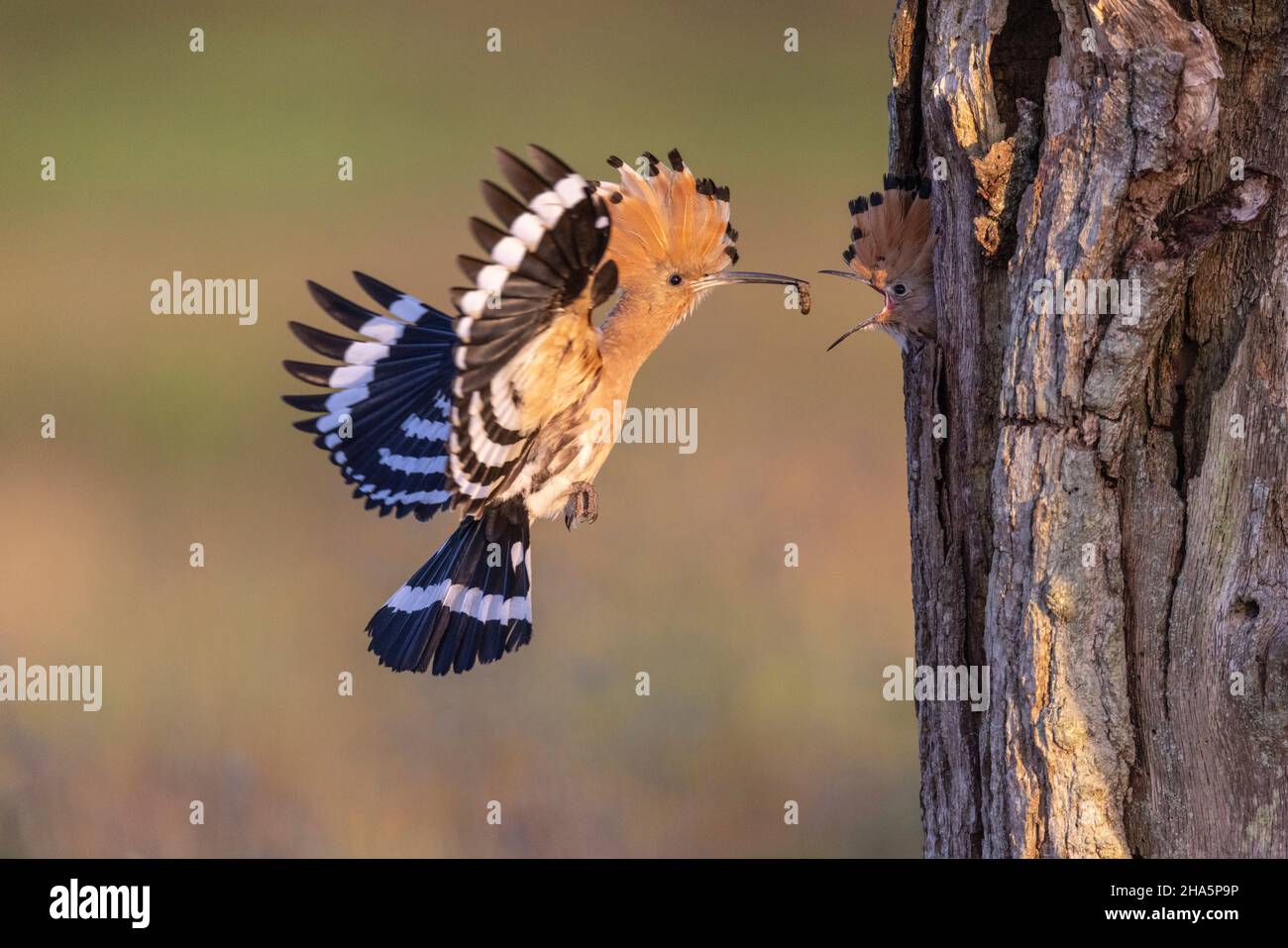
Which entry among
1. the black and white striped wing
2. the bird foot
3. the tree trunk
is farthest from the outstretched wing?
the tree trunk

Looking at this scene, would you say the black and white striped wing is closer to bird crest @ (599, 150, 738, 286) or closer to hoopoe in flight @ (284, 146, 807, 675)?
hoopoe in flight @ (284, 146, 807, 675)

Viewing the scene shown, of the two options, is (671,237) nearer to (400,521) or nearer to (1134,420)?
(1134,420)

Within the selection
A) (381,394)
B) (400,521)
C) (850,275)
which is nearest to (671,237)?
(850,275)

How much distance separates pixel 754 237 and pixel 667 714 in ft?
13.2

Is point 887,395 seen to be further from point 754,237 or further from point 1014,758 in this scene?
point 1014,758

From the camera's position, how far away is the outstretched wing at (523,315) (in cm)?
261

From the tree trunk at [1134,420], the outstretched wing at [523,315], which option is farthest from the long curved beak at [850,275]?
the outstretched wing at [523,315]

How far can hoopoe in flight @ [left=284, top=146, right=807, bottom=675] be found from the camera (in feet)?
9.11

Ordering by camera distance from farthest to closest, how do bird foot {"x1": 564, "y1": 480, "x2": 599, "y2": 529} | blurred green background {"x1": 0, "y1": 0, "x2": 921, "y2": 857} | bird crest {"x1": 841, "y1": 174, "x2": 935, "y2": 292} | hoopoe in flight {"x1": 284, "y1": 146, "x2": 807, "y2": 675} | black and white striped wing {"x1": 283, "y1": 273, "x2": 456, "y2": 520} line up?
blurred green background {"x1": 0, "y1": 0, "x2": 921, "y2": 857} → bird foot {"x1": 564, "y1": 480, "x2": 599, "y2": 529} → black and white striped wing {"x1": 283, "y1": 273, "x2": 456, "y2": 520} → bird crest {"x1": 841, "y1": 174, "x2": 935, "y2": 292} → hoopoe in flight {"x1": 284, "y1": 146, "x2": 807, "y2": 675}

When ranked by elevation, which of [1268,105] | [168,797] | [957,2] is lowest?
Answer: [168,797]

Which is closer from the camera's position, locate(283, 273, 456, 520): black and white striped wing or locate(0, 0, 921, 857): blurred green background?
locate(283, 273, 456, 520): black and white striped wing

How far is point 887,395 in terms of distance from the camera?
807 cm

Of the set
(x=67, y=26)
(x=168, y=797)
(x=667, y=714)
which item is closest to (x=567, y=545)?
(x=667, y=714)

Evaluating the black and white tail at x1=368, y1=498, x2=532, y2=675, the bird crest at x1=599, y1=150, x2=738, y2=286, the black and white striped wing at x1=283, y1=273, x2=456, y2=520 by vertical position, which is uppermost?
the bird crest at x1=599, y1=150, x2=738, y2=286
